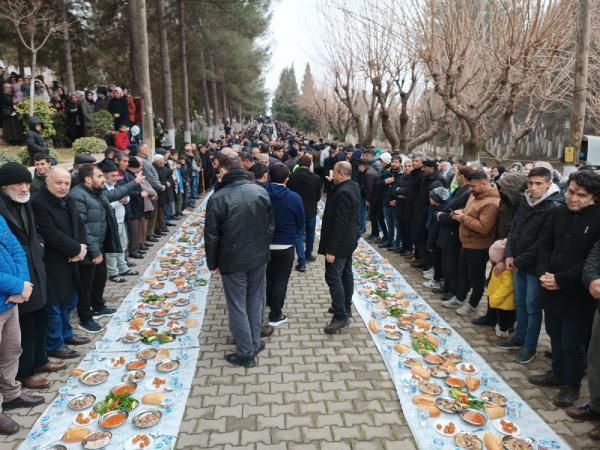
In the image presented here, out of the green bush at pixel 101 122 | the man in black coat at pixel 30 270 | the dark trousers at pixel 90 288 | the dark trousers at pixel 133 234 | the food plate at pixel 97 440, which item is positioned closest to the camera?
the food plate at pixel 97 440

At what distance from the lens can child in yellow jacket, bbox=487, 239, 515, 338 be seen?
16.0 ft

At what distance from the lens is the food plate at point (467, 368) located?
433 cm

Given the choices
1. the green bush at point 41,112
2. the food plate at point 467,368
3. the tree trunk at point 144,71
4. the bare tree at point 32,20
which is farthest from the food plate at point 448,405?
the green bush at point 41,112

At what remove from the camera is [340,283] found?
5.14m

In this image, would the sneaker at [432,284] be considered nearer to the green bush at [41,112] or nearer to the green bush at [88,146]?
the green bush at [88,146]

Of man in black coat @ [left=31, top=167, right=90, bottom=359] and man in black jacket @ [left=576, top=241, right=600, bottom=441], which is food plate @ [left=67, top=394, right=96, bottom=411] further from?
man in black jacket @ [left=576, top=241, right=600, bottom=441]

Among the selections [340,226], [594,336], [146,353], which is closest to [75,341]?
[146,353]

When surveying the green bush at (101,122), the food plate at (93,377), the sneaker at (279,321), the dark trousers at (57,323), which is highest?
the green bush at (101,122)

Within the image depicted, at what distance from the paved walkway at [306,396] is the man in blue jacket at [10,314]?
4.2 inches

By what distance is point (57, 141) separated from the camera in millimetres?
15984

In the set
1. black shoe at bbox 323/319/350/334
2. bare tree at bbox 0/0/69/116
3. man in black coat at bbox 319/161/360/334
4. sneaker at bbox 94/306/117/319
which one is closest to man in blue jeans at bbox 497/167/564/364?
man in black coat at bbox 319/161/360/334

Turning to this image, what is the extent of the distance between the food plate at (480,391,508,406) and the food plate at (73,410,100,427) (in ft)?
10.9

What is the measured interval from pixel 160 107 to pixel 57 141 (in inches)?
472

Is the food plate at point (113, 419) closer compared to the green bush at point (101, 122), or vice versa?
the food plate at point (113, 419)
